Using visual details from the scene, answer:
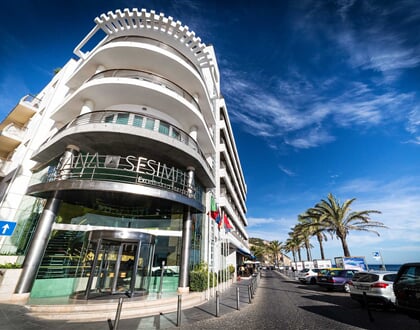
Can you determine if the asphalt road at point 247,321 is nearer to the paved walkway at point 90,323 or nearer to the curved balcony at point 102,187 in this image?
the paved walkway at point 90,323

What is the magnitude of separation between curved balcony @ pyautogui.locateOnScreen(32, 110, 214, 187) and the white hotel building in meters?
0.07

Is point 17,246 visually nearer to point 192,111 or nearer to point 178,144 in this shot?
point 178,144

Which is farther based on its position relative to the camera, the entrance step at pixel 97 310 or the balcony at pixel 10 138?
the balcony at pixel 10 138

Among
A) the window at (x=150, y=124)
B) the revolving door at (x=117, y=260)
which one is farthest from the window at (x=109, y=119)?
the revolving door at (x=117, y=260)

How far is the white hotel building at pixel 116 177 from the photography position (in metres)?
10.7

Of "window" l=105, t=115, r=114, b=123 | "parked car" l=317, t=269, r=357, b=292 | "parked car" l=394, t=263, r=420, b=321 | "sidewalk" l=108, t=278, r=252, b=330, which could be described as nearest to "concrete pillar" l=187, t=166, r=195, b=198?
"window" l=105, t=115, r=114, b=123

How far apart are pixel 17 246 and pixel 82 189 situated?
21.5ft

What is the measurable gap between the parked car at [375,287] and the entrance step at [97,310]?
8.97 metres

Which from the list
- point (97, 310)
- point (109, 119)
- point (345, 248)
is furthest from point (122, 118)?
point (345, 248)

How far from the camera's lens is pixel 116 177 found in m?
12.3

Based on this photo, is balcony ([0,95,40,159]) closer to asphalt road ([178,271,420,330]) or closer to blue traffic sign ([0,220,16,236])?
blue traffic sign ([0,220,16,236])

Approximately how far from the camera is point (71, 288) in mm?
10766

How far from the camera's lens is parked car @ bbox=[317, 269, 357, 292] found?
1548 centimetres

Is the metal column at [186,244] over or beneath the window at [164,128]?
beneath
